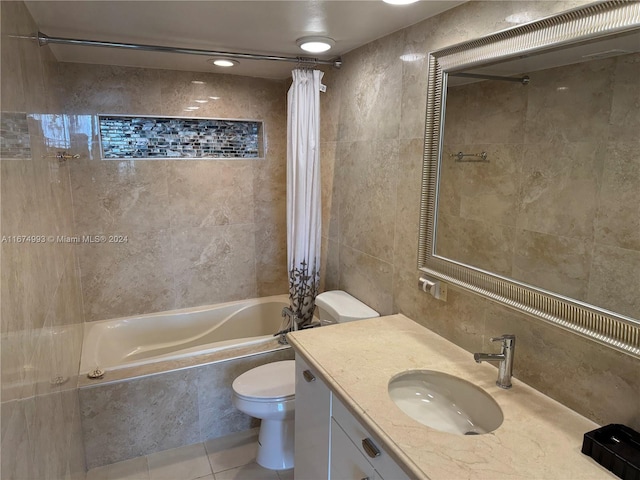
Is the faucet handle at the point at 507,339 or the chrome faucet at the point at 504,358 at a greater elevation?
the faucet handle at the point at 507,339

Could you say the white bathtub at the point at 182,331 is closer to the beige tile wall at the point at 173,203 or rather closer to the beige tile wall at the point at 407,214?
the beige tile wall at the point at 173,203

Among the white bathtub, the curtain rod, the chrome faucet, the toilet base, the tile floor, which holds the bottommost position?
the tile floor

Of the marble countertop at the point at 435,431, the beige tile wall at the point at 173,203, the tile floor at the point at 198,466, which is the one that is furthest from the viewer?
the beige tile wall at the point at 173,203

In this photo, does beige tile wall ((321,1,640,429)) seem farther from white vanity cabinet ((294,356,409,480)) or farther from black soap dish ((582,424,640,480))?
white vanity cabinet ((294,356,409,480))

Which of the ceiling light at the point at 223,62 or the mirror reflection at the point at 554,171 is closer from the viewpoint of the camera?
the mirror reflection at the point at 554,171

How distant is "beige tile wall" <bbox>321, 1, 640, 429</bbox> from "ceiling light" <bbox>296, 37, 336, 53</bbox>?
22 centimetres

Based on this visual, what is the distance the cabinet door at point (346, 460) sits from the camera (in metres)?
1.34

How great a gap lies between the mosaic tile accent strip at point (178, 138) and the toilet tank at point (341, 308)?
→ 1.47m

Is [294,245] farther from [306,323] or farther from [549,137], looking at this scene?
[549,137]

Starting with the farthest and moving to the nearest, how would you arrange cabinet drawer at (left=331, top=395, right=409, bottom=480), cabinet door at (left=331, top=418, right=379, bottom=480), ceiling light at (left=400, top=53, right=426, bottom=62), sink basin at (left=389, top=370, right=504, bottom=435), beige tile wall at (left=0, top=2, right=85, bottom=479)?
ceiling light at (left=400, top=53, right=426, bottom=62), sink basin at (left=389, top=370, right=504, bottom=435), cabinet door at (left=331, top=418, right=379, bottom=480), cabinet drawer at (left=331, top=395, right=409, bottom=480), beige tile wall at (left=0, top=2, right=85, bottom=479)

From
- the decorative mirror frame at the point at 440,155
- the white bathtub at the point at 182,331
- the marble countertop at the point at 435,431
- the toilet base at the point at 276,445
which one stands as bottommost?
the toilet base at the point at 276,445

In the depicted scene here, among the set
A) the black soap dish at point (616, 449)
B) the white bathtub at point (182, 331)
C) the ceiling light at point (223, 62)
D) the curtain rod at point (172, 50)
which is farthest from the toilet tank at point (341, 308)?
the ceiling light at point (223, 62)

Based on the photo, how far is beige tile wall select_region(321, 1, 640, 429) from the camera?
1279mm

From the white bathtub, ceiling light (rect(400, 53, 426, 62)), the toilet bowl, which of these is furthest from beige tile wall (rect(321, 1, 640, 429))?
the white bathtub
